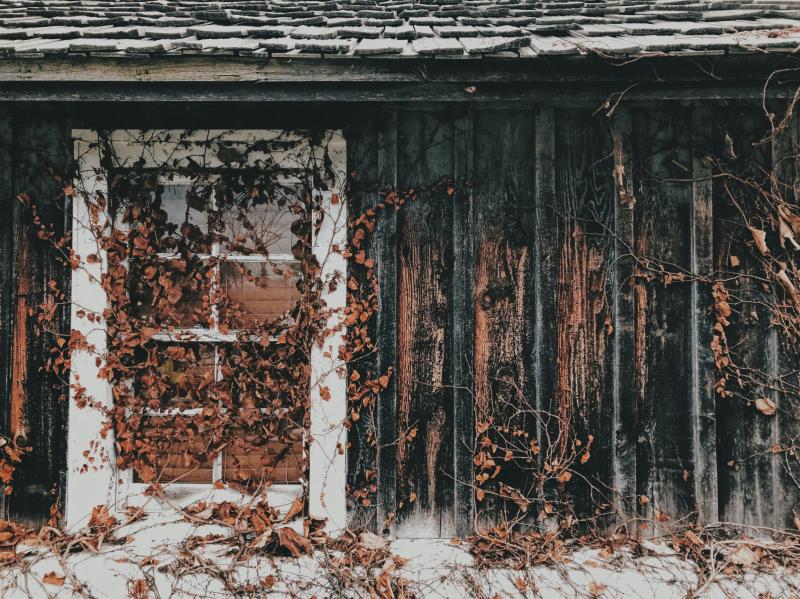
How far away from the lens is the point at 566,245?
8.88ft

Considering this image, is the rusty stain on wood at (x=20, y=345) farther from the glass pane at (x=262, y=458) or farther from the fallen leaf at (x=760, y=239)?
the fallen leaf at (x=760, y=239)

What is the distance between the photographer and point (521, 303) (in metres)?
2.71

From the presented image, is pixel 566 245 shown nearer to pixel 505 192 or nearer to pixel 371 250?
pixel 505 192

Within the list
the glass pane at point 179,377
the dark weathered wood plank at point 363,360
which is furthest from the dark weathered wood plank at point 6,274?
the dark weathered wood plank at point 363,360

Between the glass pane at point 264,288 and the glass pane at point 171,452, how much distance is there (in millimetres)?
747

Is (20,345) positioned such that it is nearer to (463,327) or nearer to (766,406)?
(463,327)

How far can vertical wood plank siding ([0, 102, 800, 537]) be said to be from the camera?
2682 millimetres

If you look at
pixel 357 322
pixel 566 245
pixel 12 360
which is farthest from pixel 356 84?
pixel 12 360

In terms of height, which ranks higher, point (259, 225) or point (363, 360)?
point (259, 225)

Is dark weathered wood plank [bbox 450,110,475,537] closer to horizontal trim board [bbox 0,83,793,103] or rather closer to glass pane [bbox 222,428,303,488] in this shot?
horizontal trim board [bbox 0,83,793,103]

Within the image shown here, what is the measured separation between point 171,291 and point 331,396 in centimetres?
108

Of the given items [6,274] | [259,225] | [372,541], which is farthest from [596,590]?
[6,274]

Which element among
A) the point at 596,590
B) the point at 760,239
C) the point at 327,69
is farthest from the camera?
the point at 760,239

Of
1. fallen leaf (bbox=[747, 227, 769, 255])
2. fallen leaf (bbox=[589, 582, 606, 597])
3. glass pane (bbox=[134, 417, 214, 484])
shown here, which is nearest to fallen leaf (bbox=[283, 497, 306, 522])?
glass pane (bbox=[134, 417, 214, 484])
